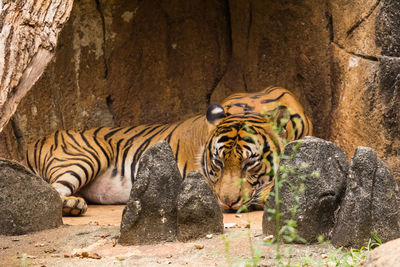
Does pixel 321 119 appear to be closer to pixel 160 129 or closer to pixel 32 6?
pixel 160 129

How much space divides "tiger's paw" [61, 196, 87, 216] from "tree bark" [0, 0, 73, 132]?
5.97ft

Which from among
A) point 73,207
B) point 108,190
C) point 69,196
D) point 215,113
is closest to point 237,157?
point 215,113

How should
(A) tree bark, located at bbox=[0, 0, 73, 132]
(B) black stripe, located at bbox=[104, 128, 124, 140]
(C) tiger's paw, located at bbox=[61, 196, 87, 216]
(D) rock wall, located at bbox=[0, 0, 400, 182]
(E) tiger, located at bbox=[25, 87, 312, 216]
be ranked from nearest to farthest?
1. (A) tree bark, located at bbox=[0, 0, 73, 132]
2. (C) tiger's paw, located at bbox=[61, 196, 87, 216]
3. (E) tiger, located at bbox=[25, 87, 312, 216]
4. (D) rock wall, located at bbox=[0, 0, 400, 182]
5. (B) black stripe, located at bbox=[104, 128, 124, 140]

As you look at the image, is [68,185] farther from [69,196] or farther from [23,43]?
[23,43]

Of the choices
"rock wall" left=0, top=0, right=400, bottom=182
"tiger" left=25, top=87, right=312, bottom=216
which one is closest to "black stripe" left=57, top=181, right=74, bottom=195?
"tiger" left=25, top=87, right=312, bottom=216

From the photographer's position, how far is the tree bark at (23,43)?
399cm

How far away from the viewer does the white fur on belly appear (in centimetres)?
730

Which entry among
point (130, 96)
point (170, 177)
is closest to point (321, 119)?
point (130, 96)

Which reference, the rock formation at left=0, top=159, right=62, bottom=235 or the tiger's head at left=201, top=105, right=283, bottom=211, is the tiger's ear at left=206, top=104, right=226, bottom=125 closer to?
the tiger's head at left=201, top=105, right=283, bottom=211

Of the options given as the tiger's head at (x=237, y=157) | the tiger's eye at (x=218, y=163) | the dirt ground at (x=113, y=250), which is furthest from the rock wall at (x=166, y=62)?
the dirt ground at (x=113, y=250)

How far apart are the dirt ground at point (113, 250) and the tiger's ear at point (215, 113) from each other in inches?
75.0

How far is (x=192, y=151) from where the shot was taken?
7.01 meters

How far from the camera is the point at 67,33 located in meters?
7.81

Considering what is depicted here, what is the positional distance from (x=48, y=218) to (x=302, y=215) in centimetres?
205
